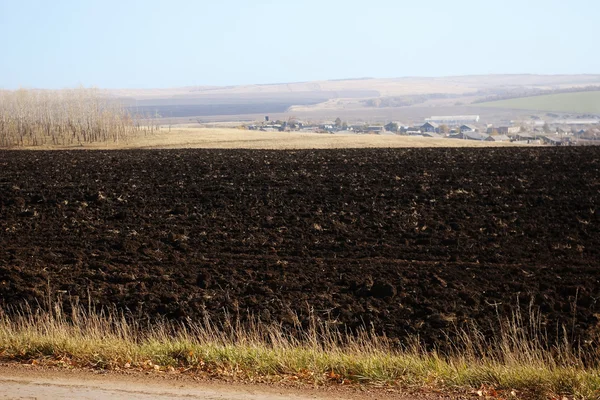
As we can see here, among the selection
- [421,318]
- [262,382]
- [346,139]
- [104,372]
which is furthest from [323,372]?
[346,139]

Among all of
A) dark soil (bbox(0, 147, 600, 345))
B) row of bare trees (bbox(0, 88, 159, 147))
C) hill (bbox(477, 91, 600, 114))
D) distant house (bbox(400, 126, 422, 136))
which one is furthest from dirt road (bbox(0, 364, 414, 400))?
hill (bbox(477, 91, 600, 114))

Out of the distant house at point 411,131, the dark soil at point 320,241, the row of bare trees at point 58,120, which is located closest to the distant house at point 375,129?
the distant house at point 411,131

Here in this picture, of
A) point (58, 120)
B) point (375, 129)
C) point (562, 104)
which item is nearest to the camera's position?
point (58, 120)

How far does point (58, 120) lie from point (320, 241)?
57425mm

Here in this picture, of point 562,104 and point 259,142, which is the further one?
point 562,104

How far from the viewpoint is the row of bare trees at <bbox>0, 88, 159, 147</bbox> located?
63188 millimetres

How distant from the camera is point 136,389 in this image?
22.5 ft

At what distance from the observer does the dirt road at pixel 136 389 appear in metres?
6.67

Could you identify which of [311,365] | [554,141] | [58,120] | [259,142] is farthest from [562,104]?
[311,365]

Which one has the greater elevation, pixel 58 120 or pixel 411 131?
pixel 58 120

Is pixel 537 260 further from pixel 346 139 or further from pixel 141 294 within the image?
pixel 346 139

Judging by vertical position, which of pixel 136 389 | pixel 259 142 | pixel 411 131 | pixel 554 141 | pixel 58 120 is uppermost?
pixel 58 120

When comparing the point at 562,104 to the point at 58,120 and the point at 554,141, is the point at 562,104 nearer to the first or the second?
the point at 554,141

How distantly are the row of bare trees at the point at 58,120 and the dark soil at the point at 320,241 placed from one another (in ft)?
129
